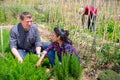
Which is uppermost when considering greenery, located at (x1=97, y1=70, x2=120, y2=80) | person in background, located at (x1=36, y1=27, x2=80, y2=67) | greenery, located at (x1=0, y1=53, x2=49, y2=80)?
person in background, located at (x1=36, y1=27, x2=80, y2=67)

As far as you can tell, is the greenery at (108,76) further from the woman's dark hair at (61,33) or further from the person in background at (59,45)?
the woman's dark hair at (61,33)

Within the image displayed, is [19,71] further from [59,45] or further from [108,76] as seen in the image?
[108,76]

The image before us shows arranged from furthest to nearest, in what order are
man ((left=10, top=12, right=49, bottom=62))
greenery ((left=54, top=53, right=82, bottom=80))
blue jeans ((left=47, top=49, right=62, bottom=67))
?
man ((left=10, top=12, right=49, bottom=62)) < blue jeans ((left=47, top=49, right=62, bottom=67)) < greenery ((left=54, top=53, right=82, bottom=80))

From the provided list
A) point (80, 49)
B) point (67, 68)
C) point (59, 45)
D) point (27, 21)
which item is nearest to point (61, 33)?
point (59, 45)

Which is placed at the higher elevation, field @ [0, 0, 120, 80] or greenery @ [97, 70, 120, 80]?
field @ [0, 0, 120, 80]

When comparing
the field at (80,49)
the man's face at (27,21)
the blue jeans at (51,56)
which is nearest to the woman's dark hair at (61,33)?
the blue jeans at (51,56)

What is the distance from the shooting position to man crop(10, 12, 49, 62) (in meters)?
5.95

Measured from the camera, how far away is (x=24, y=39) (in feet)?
20.2

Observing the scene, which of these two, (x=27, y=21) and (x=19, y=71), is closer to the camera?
(x=19, y=71)

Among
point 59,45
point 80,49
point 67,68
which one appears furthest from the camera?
point 80,49

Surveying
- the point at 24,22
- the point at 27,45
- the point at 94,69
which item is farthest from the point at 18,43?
the point at 94,69

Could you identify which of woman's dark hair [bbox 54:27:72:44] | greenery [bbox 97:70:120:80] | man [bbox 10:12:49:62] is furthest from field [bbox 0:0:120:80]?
woman's dark hair [bbox 54:27:72:44]

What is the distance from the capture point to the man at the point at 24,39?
5.95 metres

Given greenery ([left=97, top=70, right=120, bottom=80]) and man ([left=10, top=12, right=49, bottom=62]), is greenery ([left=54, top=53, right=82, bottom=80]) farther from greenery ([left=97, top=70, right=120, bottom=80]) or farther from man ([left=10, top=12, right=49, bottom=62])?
man ([left=10, top=12, right=49, bottom=62])
